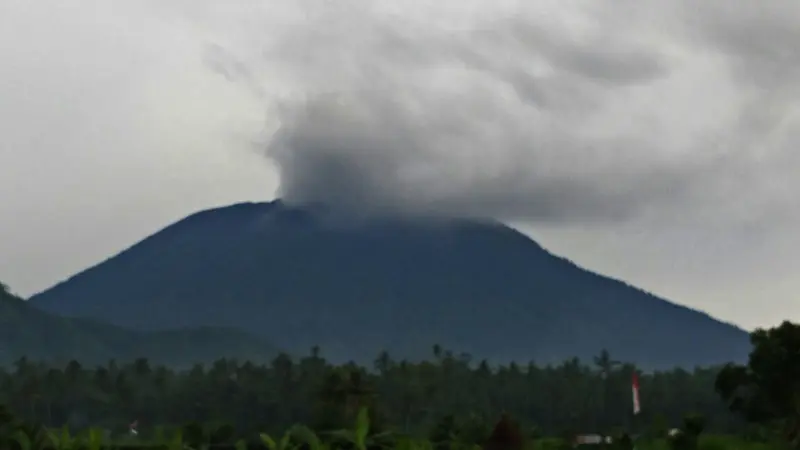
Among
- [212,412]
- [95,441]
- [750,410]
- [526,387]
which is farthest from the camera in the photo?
[526,387]

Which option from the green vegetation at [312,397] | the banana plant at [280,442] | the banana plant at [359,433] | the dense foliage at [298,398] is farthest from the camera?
the dense foliage at [298,398]

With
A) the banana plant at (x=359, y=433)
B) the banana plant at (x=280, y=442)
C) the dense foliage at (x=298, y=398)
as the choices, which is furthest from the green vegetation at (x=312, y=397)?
the banana plant at (x=280, y=442)

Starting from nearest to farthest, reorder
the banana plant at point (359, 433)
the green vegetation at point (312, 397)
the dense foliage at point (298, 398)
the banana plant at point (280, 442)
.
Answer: the banana plant at point (280, 442), the banana plant at point (359, 433), the green vegetation at point (312, 397), the dense foliage at point (298, 398)

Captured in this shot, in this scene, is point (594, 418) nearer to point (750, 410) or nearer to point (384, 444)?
point (750, 410)

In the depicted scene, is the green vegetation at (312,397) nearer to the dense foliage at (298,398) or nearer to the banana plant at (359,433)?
the dense foliage at (298,398)

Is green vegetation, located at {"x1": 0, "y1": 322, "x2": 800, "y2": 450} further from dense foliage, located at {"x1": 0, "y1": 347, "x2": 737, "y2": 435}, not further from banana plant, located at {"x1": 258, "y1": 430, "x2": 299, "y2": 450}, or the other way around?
banana plant, located at {"x1": 258, "y1": 430, "x2": 299, "y2": 450}

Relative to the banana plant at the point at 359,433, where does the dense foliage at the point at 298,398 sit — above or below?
above

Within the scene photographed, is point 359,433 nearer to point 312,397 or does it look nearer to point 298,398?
point 312,397

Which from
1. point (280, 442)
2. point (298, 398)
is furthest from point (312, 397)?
point (280, 442)

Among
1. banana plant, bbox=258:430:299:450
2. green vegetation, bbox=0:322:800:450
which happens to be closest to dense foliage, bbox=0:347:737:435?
green vegetation, bbox=0:322:800:450

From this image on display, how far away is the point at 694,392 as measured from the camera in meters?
126

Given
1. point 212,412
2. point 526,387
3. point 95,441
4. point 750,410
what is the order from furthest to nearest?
point 526,387, point 212,412, point 750,410, point 95,441

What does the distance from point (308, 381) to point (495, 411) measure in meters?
17.7

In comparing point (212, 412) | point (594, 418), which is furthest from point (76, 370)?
point (594, 418)
